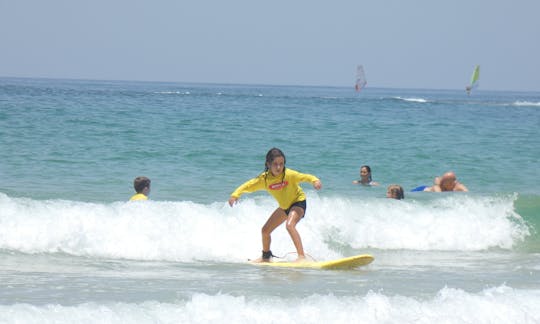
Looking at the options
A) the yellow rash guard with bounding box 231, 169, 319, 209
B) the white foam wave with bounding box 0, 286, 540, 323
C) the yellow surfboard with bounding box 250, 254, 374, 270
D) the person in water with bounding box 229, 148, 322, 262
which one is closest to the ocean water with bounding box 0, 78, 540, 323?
the white foam wave with bounding box 0, 286, 540, 323

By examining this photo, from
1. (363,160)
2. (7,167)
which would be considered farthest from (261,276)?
(363,160)

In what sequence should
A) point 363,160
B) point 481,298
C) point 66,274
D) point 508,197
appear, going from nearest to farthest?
point 481,298 < point 66,274 < point 508,197 < point 363,160

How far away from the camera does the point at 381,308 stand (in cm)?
686

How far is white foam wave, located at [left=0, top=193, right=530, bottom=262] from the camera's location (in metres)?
10.3

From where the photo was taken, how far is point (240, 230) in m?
11.4

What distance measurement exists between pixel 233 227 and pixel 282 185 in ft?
7.85

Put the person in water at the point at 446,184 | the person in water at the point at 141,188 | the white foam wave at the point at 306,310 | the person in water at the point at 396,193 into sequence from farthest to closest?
the person in water at the point at 446,184 → the person in water at the point at 396,193 → the person in water at the point at 141,188 → the white foam wave at the point at 306,310

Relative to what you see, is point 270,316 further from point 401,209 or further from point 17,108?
point 17,108

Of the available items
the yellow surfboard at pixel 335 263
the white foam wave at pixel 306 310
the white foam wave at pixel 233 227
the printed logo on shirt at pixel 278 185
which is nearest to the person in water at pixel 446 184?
the white foam wave at pixel 233 227

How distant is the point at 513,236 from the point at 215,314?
770 centimetres

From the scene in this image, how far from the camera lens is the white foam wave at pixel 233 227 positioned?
1033 centimetres

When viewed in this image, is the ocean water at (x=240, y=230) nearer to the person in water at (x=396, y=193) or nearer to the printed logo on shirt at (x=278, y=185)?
the person in water at (x=396, y=193)

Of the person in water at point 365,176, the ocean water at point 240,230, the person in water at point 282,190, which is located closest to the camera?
the ocean water at point 240,230

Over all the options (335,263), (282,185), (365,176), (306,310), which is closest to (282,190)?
(282,185)
